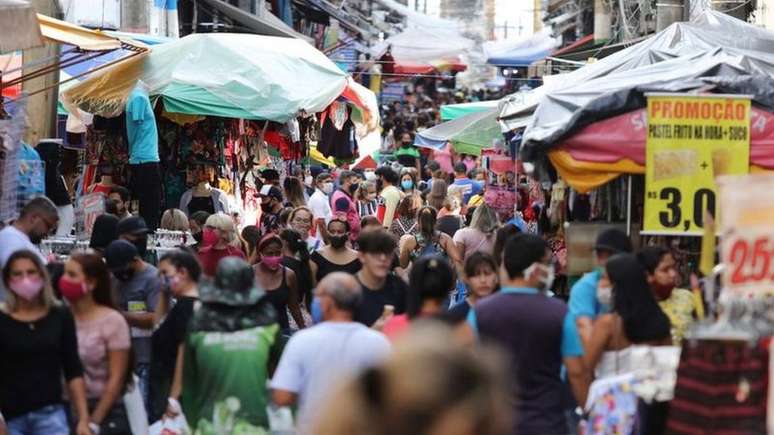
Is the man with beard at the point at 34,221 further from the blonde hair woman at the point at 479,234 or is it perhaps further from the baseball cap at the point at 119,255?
the blonde hair woman at the point at 479,234

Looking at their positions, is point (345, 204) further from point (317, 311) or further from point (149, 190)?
point (317, 311)

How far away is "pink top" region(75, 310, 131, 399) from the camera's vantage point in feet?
28.5

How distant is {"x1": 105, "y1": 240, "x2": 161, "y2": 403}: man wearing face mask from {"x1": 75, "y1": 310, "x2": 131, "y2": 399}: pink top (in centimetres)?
116

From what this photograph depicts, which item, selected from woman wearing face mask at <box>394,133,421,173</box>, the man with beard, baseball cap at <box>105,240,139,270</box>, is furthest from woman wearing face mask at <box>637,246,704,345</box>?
woman wearing face mask at <box>394,133,421,173</box>

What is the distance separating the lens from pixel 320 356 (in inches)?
291

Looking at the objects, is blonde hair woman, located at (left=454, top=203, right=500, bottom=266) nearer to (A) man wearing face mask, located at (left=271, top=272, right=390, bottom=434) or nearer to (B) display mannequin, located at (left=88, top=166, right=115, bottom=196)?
(B) display mannequin, located at (left=88, top=166, right=115, bottom=196)

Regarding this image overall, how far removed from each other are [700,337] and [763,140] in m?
3.29

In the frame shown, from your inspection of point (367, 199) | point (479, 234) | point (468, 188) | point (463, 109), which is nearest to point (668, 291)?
point (479, 234)

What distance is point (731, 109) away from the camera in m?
10.6

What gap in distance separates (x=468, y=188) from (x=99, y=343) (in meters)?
14.6

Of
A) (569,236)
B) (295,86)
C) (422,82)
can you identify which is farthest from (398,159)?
(422,82)

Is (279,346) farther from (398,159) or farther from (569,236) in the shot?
(398,159)

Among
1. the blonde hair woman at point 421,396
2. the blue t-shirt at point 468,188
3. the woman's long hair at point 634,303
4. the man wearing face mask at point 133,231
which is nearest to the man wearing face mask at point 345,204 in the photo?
the blue t-shirt at point 468,188

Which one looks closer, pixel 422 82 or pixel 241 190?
pixel 241 190
